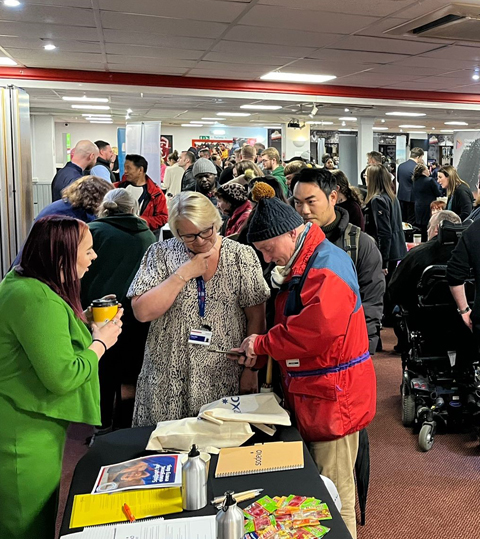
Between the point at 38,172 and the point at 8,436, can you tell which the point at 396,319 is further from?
the point at 38,172

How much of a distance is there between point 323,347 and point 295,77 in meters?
6.60

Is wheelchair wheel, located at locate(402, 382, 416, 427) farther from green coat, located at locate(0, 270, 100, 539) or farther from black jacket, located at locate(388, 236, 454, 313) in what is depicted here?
green coat, located at locate(0, 270, 100, 539)

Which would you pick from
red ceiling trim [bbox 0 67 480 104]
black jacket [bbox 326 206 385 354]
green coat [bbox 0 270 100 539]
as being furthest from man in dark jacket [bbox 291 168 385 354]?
red ceiling trim [bbox 0 67 480 104]

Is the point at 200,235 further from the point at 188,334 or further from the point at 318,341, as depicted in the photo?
the point at 318,341

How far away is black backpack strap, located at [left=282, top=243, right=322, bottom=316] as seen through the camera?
2.01 metres

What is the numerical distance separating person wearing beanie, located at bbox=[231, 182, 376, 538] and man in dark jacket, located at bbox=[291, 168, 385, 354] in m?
0.60

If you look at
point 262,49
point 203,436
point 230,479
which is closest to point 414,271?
point 203,436

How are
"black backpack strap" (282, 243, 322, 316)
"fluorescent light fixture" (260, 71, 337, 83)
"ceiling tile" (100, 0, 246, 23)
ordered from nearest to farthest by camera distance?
"black backpack strap" (282, 243, 322, 316) < "ceiling tile" (100, 0, 246, 23) < "fluorescent light fixture" (260, 71, 337, 83)

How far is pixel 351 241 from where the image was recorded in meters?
2.85

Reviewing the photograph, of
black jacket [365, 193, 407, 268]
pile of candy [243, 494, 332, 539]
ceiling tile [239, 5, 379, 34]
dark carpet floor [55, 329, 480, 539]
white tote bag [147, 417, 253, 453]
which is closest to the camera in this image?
pile of candy [243, 494, 332, 539]

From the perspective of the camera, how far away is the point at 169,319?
2.25 meters

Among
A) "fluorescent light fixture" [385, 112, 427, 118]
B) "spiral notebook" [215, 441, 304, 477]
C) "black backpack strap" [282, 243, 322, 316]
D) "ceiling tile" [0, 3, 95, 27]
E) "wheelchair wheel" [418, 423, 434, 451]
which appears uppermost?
"fluorescent light fixture" [385, 112, 427, 118]

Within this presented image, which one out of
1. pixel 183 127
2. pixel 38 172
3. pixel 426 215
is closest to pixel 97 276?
Result: pixel 426 215

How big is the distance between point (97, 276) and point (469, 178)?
12684mm
